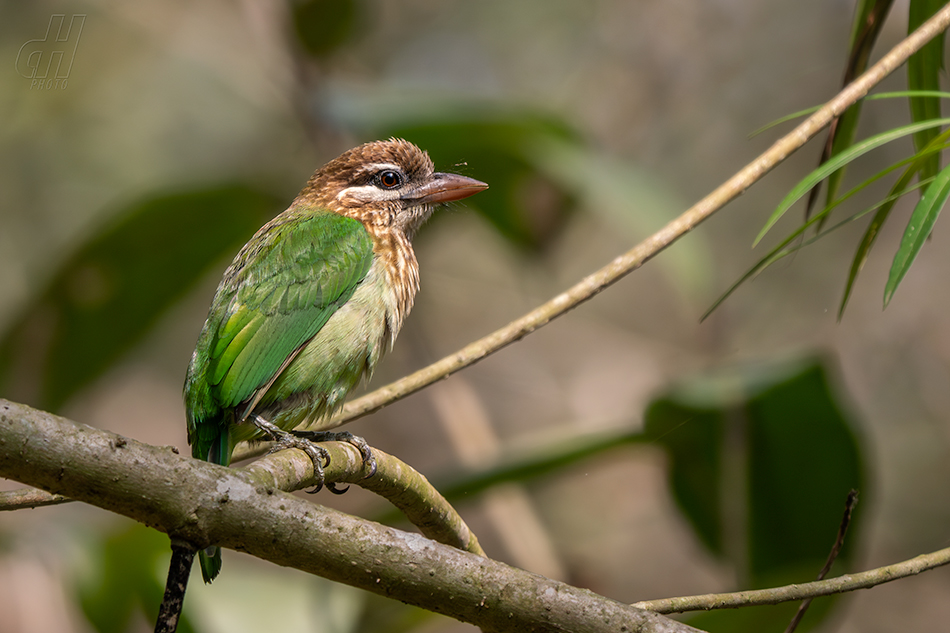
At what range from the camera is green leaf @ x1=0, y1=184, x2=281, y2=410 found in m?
4.06

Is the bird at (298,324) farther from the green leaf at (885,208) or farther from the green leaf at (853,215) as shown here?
the green leaf at (885,208)

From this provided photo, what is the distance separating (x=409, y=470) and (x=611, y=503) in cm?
554

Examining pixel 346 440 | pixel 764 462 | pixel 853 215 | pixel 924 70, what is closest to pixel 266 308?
pixel 346 440

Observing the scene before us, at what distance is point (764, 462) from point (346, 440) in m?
2.13

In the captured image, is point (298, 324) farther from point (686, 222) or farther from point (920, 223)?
point (920, 223)

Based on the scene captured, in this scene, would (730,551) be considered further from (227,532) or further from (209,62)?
(209,62)

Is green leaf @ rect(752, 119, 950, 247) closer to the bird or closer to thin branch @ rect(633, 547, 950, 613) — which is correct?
thin branch @ rect(633, 547, 950, 613)

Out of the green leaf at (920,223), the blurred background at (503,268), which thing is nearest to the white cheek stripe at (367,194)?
the blurred background at (503,268)

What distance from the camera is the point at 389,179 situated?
3.25 metres

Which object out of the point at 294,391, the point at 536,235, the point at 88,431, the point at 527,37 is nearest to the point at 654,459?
the point at 536,235

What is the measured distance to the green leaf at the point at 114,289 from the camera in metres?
4.06

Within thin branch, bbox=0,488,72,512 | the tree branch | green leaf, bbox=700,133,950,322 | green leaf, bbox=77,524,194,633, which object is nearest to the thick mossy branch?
the tree branch

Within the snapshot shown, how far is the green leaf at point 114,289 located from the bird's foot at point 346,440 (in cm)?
193

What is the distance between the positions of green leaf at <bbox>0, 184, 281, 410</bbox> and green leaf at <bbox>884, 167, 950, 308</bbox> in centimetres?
332
